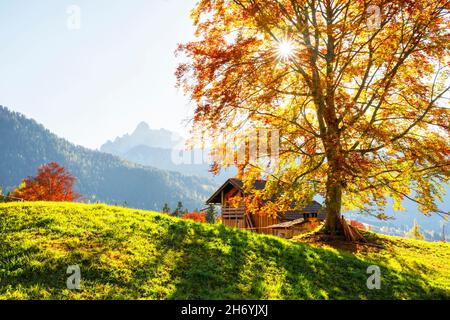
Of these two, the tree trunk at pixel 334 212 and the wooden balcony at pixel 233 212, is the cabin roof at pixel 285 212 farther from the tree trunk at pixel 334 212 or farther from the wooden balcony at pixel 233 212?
the tree trunk at pixel 334 212

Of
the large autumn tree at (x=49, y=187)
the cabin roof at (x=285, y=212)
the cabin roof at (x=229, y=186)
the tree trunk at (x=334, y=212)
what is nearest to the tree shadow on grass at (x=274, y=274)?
the tree trunk at (x=334, y=212)

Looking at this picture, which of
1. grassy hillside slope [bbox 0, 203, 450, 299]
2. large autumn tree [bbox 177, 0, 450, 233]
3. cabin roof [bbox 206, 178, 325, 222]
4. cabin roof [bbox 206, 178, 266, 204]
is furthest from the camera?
cabin roof [bbox 206, 178, 266, 204]

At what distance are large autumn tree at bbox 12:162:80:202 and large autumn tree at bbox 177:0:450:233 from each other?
4759 centimetres

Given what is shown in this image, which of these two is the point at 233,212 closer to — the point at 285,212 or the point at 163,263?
the point at 285,212

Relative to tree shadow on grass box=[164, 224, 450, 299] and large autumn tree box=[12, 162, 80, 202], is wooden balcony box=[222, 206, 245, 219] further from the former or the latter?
large autumn tree box=[12, 162, 80, 202]

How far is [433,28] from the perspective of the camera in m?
12.3

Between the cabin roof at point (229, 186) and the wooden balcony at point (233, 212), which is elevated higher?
the cabin roof at point (229, 186)

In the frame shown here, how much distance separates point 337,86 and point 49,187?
5279 centimetres

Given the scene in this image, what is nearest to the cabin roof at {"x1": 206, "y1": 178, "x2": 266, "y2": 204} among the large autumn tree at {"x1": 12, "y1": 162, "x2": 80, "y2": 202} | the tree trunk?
the tree trunk

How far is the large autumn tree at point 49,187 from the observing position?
53253mm

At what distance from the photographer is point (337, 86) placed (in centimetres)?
1436

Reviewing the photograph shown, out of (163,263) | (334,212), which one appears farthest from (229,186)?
(163,263)

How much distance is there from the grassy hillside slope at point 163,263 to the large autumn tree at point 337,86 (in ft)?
11.8

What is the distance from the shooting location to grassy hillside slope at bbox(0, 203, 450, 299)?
736cm
